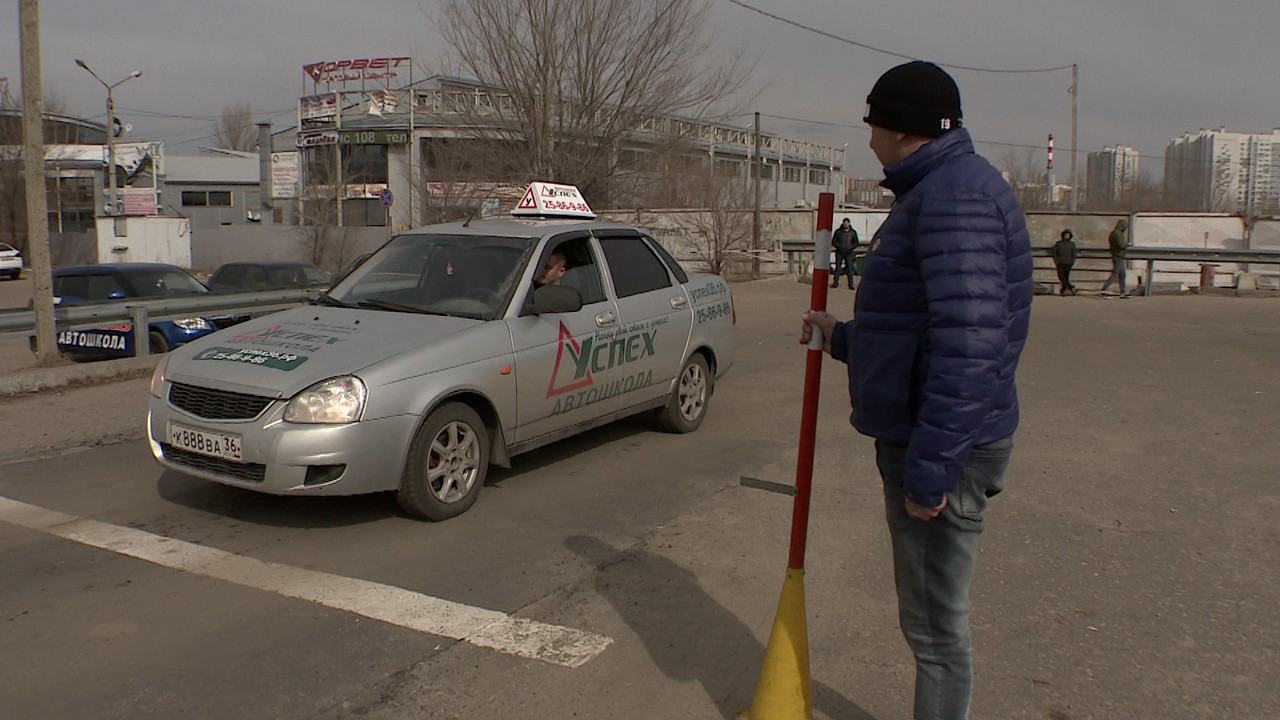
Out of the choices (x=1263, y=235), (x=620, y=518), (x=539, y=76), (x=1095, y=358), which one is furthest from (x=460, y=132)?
(x=1263, y=235)

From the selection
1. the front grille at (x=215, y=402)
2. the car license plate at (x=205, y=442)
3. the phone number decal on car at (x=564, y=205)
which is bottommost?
the car license plate at (x=205, y=442)

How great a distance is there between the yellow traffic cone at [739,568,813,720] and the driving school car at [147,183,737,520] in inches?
108

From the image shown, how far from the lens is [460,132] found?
74.8ft

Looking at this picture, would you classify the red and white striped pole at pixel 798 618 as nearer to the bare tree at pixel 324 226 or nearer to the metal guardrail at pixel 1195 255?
the metal guardrail at pixel 1195 255

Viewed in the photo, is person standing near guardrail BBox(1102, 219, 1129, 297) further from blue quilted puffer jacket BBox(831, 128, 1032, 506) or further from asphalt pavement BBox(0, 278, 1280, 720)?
blue quilted puffer jacket BBox(831, 128, 1032, 506)

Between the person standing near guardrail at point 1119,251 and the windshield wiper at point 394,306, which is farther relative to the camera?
the person standing near guardrail at point 1119,251

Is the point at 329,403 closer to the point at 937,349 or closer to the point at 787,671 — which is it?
the point at 787,671

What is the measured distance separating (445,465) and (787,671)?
2.93 m

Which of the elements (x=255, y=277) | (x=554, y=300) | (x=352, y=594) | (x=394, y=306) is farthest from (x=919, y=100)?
(x=255, y=277)

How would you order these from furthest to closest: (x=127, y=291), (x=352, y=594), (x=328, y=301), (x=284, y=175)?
(x=284, y=175)
(x=127, y=291)
(x=328, y=301)
(x=352, y=594)

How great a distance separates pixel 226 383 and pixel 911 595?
3.93m

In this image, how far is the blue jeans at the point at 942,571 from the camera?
2.83m

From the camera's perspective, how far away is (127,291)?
14.4 metres

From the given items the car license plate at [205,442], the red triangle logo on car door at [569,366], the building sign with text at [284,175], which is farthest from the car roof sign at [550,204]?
the building sign with text at [284,175]
